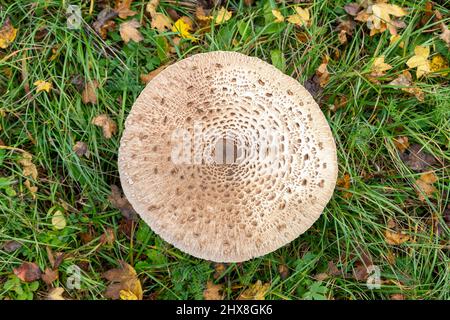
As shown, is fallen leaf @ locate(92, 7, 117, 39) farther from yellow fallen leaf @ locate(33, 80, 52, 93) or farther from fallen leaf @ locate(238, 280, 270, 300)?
fallen leaf @ locate(238, 280, 270, 300)

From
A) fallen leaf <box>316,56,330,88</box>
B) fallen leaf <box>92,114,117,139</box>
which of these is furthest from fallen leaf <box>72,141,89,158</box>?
fallen leaf <box>316,56,330,88</box>

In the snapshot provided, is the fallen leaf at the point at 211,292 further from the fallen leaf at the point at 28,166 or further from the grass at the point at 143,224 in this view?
the fallen leaf at the point at 28,166

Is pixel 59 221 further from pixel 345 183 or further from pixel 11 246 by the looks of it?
pixel 345 183

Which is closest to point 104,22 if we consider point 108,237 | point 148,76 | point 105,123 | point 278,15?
point 148,76

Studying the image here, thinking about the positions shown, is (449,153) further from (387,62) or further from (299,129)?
(299,129)
